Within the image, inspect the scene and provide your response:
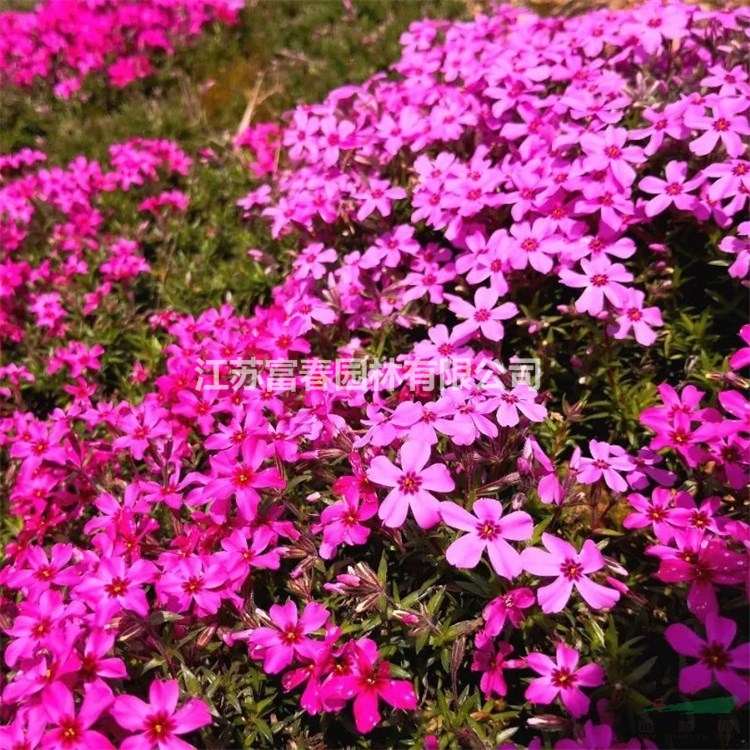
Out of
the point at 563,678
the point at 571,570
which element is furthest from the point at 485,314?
the point at 563,678

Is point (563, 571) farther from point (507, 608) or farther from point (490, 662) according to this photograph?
point (490, 662)

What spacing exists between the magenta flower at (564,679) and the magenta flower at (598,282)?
5.23 ft

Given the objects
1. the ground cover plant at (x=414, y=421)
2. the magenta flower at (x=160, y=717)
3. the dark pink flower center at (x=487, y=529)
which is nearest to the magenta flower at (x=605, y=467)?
the ground cover plant at (x=414, y=421)

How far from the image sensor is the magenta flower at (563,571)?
231cm

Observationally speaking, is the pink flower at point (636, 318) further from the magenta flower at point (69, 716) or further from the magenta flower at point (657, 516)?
the magenta flower at point (69, 716)

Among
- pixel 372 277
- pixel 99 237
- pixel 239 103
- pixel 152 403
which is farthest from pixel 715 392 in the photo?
pixel 239 103

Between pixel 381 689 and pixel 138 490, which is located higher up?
pixel 138 490

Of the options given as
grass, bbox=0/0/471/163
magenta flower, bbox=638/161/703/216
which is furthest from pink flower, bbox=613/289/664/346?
grass, bbox=0/0/471/163

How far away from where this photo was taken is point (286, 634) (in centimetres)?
249

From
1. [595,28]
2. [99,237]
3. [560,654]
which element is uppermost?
[595,28]

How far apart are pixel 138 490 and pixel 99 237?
10.0 ft

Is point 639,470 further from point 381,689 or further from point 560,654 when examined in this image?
point 381,689

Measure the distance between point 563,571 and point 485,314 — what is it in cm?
139

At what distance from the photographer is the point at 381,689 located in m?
2.34
